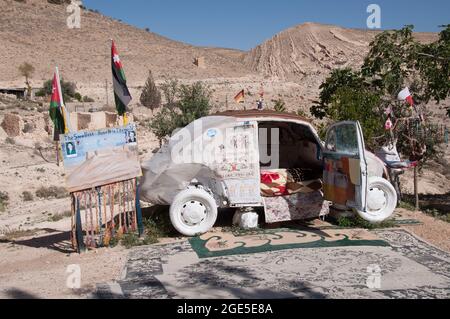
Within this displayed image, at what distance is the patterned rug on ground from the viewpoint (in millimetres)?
7035

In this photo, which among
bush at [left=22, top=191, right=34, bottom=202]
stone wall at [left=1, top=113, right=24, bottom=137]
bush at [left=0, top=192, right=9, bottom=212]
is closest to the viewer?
bush at [left=0, top=192, right=9, bottom=212]

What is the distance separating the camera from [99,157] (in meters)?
7.55

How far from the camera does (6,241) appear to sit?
29.3ft

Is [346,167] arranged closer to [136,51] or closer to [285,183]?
[285,183]

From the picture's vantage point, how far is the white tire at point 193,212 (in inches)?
304

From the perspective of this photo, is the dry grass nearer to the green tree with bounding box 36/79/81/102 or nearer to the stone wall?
the stone wall

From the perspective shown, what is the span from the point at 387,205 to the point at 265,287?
10.6 feet

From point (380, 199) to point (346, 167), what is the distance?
0.87m

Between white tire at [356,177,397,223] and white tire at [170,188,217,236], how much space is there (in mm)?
2405

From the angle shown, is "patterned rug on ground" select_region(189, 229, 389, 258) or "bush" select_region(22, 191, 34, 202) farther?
"bush" select_region(22, 191, 34, 202)

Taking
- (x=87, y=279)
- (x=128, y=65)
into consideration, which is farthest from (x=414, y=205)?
(x=128, y=65)

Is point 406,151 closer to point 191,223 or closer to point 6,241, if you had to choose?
point 191,223

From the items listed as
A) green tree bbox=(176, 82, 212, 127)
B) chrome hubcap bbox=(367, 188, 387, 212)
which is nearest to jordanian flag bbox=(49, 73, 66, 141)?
chrome hubcap bbox=(367, 188, 387, 212)

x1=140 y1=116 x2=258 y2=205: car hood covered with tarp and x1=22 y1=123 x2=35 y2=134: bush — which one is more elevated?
x1=22 y1=123 x2=35 y2=134: bush
